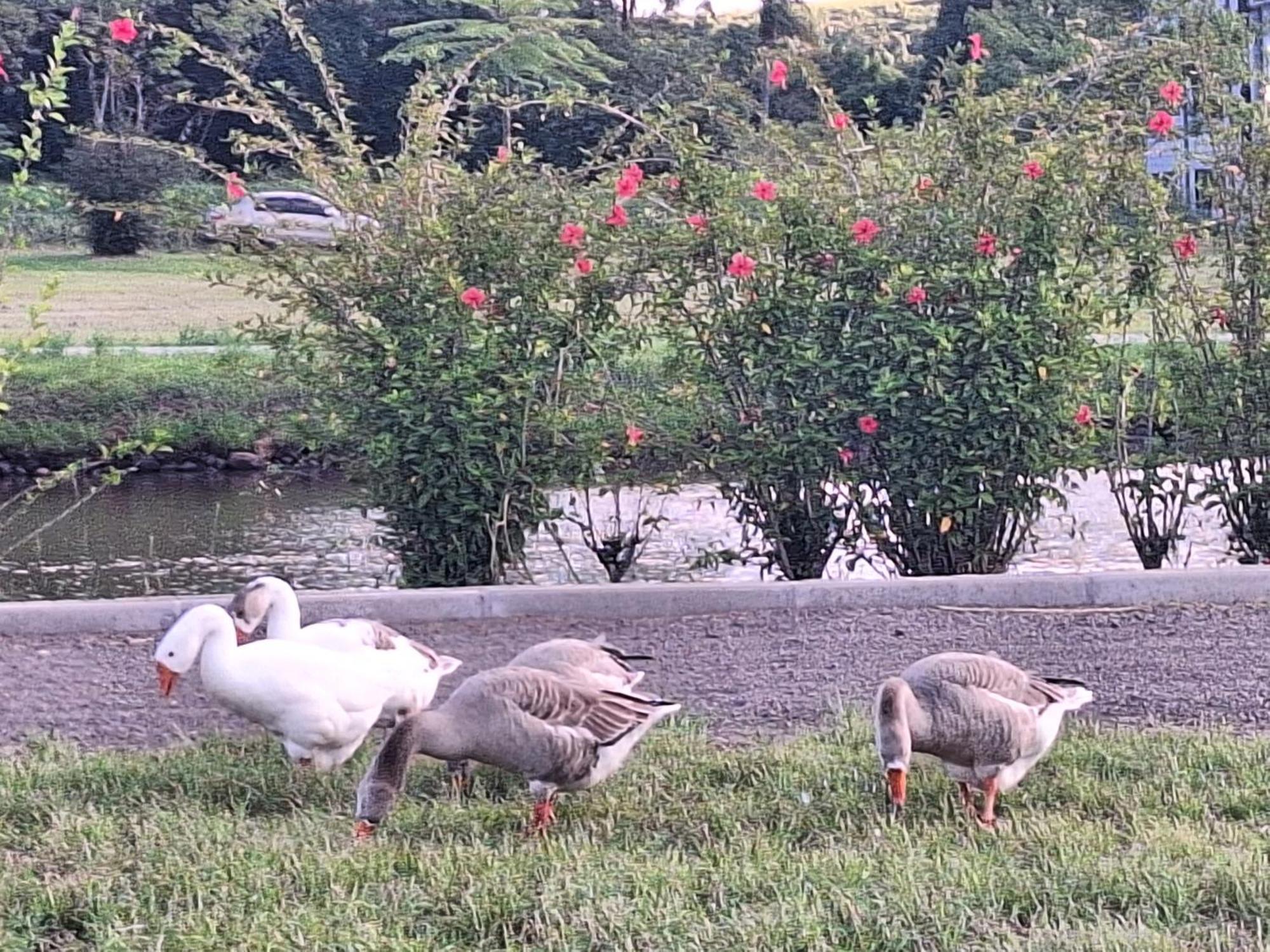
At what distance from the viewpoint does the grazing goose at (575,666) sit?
15.1ft

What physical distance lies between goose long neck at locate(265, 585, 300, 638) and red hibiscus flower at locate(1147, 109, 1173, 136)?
4.18 m

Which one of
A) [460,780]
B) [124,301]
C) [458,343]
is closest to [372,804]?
[460,780]

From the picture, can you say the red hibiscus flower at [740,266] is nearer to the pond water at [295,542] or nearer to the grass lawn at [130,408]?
the pond water at [295,542]

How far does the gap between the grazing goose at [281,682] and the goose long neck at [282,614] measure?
0.48 meters

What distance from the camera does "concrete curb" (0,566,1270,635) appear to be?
644 cm

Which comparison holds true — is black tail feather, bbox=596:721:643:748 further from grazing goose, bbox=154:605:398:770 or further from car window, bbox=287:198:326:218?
car window, bbox=287:198:326:218

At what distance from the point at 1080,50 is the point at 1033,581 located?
283cm

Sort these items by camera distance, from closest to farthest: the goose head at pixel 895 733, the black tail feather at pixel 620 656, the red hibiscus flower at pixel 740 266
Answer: the goose head at pixel 895 733 < the black tail feather at pixel 620 656 < the red hibiscus flower at pixel 740 266

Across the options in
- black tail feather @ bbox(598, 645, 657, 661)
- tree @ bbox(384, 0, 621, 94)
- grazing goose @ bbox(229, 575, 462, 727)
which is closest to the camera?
grazing goose @ bbox(229, 575, 462, 727)

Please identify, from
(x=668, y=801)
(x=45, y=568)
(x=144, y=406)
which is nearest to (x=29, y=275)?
(x=144, y=406)

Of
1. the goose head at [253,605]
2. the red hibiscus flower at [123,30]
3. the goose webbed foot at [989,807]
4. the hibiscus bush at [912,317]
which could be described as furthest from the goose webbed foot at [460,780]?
the red hibiscus flower at [123,30]

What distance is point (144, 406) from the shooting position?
13.7m

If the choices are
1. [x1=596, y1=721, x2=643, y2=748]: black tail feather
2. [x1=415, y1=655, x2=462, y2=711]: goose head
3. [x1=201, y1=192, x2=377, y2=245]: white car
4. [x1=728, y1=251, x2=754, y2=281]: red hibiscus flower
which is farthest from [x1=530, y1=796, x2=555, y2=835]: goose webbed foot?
[x1=201, y1=192, x2=377, y2=245]: white car

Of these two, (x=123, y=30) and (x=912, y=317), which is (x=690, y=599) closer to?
(x=912, y=317)
